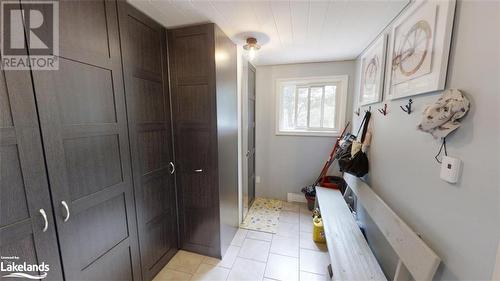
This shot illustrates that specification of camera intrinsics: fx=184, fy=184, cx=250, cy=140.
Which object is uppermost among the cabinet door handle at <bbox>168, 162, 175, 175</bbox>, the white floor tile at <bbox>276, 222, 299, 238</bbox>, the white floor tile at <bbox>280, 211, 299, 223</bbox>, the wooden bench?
the cabinet door handle at <bbox>168, 162, 175, 175</bbox>

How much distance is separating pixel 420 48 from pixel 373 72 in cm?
76

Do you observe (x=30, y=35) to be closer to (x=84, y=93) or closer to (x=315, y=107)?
(x=84, y=93)

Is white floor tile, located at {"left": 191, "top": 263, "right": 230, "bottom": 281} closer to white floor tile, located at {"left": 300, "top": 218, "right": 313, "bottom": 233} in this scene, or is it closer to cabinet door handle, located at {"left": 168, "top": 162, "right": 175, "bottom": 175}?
cabinet door handle, located at {"left": 168, "top": 162, "right": 175, "bottom": 175}

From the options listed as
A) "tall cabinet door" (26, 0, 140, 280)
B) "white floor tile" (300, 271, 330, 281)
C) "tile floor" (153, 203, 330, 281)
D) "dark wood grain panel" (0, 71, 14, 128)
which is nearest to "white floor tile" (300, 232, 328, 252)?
"tile floor" (153, 203, 330, 281)

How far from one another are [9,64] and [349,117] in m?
3.19

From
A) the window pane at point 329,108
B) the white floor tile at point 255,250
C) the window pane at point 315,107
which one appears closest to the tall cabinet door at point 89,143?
the white floor tile at point 255,250

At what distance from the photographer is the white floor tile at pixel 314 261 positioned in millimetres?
1798

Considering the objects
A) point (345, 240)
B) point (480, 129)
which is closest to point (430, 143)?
point (480, 129)

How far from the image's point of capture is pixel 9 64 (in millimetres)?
779

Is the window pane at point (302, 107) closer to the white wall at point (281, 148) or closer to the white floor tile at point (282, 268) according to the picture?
the white wall at point (281, 148)

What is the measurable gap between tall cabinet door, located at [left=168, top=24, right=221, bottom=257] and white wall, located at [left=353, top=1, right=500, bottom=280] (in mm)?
1528

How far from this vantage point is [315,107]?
9.75 feet

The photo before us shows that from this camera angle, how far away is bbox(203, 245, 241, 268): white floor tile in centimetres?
185

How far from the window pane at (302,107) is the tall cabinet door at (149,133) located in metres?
2.05
